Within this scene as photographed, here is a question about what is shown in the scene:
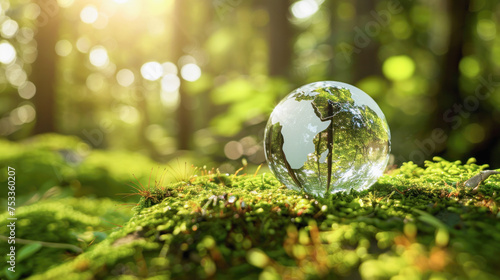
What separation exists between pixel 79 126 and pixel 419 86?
31.3m

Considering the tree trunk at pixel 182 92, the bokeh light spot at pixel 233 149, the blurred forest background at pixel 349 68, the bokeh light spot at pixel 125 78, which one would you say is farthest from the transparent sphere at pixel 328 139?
the bokeh light spot at pixel 125 78

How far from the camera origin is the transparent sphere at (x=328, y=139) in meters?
3.02

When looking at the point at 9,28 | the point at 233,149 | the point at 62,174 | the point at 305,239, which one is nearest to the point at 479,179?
the point at 305,239

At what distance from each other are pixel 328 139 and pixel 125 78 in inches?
1488

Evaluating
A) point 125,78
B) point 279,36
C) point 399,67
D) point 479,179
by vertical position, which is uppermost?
point 279,36

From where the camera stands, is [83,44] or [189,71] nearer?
[189,71]

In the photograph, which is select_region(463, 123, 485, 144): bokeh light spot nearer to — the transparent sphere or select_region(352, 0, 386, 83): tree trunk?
select_region(352, 0, 386, 83): tree trunk

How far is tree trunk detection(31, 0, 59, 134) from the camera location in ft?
42.5

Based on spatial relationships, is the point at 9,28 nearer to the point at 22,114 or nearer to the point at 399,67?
the point at 22,114

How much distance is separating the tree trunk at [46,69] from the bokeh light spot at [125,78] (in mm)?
23369

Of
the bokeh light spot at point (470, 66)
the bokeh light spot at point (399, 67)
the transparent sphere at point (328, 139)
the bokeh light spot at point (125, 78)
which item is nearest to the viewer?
the transparent sphere at point (328, 139)

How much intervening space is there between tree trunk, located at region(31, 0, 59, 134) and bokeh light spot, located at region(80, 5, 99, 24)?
24.4ft

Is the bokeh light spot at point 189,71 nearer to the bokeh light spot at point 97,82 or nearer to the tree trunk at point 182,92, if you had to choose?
the tree trunk at point 182,92

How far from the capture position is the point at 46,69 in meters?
13.3
